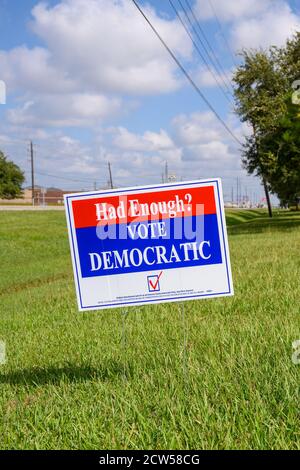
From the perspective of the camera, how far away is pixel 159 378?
3832mm

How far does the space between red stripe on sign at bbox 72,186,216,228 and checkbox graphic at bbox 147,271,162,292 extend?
43 cm

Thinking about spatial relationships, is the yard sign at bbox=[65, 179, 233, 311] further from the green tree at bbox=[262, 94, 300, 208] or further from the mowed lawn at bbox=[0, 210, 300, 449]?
the green tree at bbox=[262, 94, 300, 208]

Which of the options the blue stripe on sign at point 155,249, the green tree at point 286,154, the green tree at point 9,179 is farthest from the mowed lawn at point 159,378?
the green tree at point 9,179

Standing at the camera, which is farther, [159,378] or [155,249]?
[159,378]

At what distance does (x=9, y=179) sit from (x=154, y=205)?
85376 mm

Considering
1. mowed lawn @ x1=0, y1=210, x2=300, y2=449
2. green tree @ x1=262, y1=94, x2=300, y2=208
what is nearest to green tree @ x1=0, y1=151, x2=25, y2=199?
green tree @ x1=262, y1=94, x2=300, y2=208

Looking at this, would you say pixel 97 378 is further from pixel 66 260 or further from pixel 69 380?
pixel 66 260

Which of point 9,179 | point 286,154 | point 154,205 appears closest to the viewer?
point 154,205

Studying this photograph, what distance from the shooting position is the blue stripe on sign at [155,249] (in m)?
3.68

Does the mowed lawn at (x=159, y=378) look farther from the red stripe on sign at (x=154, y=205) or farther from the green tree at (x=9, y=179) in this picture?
the green tree at (x=9, y=179)

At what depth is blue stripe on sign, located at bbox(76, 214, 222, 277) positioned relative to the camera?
3684 millimetres

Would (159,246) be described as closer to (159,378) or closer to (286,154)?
(159,378)

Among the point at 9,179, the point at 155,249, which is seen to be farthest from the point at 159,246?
the point at 9,179

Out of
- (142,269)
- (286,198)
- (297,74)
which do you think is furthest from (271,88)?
(142,269)
